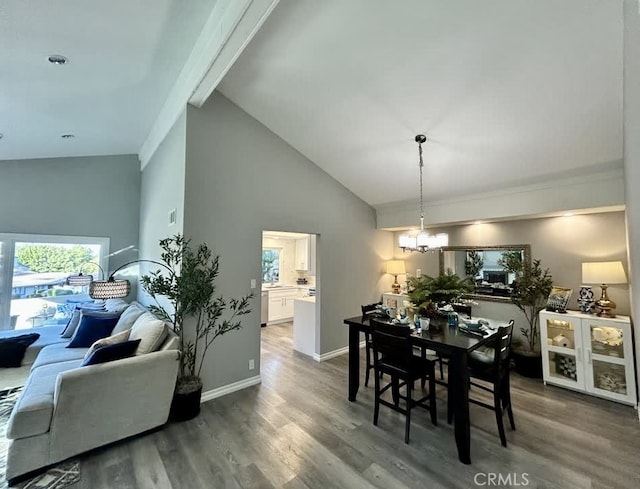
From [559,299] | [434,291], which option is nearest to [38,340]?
[434,291]

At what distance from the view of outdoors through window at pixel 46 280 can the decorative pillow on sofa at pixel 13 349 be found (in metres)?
1.00

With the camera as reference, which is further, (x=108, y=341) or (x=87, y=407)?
(x=108, y=341)

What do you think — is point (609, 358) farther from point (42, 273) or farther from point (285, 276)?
point (42, 273)

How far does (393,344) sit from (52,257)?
219 inches

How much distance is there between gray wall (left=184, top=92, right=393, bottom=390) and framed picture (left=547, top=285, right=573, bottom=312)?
2.81 metres

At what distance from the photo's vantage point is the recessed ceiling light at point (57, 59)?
2.07 metres

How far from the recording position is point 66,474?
2.04 meters

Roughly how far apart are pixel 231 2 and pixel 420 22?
149 cm

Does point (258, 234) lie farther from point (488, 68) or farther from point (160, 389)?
point (488, 68)

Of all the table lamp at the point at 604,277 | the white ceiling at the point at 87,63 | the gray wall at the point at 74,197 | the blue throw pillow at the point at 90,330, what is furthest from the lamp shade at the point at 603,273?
the gray wall at the point at 74,197

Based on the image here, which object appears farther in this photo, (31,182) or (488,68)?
(31,182)

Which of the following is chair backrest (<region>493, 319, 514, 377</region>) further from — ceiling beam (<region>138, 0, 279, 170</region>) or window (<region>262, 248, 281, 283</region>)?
window (<region>262, 248, 281, 283</region>)

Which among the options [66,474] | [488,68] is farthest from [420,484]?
[488,68]

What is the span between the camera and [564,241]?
391 cm
